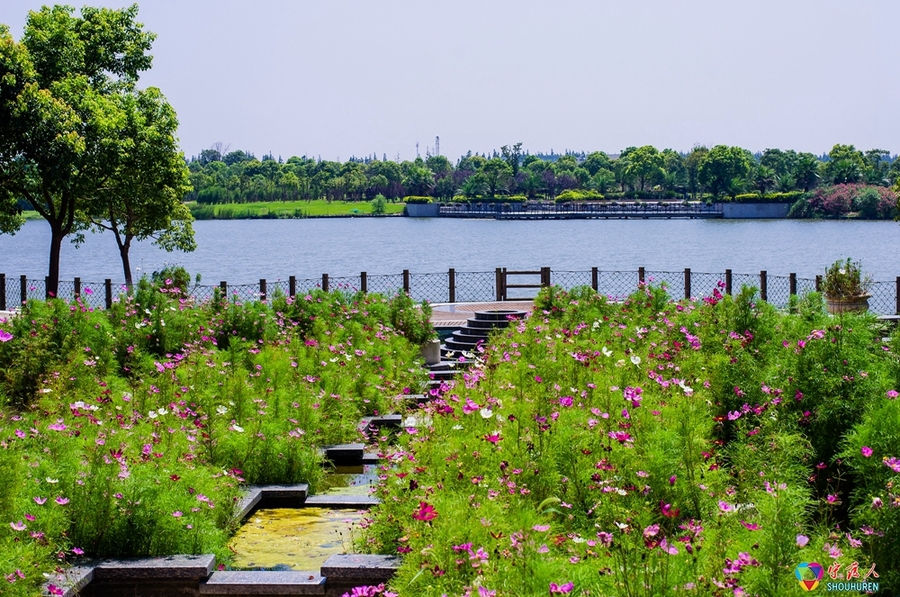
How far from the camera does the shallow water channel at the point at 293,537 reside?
768 cm

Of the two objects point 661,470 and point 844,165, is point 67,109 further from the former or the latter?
point 844,165

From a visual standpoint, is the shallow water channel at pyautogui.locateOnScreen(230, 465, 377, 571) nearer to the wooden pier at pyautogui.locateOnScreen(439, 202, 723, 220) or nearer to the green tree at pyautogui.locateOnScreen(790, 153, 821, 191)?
the wooden pier at pyautogui.locateOnScreen(439, 202, 723, 220)

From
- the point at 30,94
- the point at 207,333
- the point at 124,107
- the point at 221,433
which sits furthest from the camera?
the point at 124,107

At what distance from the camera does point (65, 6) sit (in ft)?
85.6

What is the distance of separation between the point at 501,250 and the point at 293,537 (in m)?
77.6

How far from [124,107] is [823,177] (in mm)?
126566

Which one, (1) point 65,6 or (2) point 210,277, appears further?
(2) point 210,277

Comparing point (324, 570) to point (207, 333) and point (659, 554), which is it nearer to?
point (659, 554)

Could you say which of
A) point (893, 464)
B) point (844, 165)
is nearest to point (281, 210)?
point (844, 165)

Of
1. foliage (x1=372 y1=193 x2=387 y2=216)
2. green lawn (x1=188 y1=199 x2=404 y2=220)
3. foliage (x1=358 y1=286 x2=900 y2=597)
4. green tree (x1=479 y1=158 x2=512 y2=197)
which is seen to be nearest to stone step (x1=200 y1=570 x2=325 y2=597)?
foliage (x1=358 y1=286 x2=900 y2=597)

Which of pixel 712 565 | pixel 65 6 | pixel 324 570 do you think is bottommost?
pixel 324 570

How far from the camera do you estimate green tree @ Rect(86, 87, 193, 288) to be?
2486 centimetres

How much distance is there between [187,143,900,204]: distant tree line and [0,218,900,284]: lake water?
20294mm

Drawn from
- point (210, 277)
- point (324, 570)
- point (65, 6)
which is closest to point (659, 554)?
point (324, 570)
